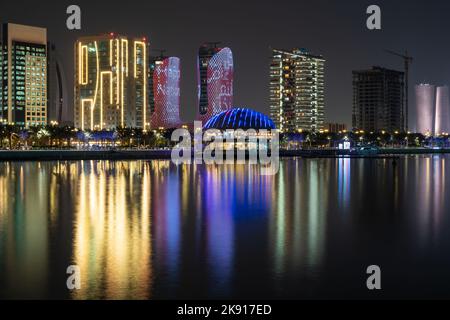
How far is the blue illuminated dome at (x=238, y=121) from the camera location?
414 feet

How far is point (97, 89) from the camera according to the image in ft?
526

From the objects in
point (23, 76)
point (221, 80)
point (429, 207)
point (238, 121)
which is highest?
point (23, 76)

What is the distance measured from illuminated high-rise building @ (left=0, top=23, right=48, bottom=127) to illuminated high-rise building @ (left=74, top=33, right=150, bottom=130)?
9.27m

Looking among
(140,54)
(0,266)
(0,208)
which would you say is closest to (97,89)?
(140,54)

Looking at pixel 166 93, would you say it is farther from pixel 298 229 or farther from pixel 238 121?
pixel 298 229

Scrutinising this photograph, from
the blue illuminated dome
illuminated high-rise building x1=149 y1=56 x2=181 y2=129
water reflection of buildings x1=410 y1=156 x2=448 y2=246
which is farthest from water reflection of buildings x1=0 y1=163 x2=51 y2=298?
illuminated high-rise building x1=149 y1=56 x2=181 y2=129

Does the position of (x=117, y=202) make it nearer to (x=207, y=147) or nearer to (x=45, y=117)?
(x=207, y=147)

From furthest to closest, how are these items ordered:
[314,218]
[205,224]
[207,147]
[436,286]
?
[207,147] → [314,218] → [205,224] → [436,286]

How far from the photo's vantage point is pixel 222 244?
17078mm

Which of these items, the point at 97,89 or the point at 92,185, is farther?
the point at 97,89

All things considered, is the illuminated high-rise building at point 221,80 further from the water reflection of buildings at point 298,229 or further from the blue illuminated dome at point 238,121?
the water reflection of buildings at point 298,229

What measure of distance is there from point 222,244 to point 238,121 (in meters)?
111

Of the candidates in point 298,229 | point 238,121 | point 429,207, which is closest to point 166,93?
point 238,121
